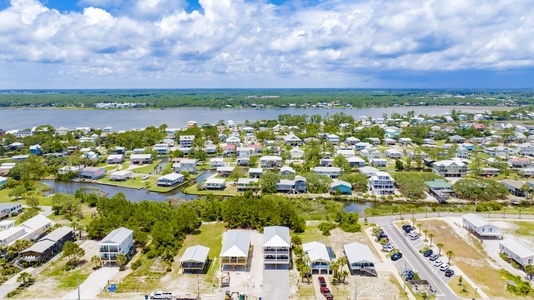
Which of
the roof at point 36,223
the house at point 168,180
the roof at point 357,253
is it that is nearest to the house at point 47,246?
the roof at point 36,223

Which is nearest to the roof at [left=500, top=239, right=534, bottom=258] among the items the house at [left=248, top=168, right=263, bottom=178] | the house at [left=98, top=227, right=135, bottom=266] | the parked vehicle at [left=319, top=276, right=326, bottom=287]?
the parked vehicle at [left=319, top=276, right=326, bottom=287]

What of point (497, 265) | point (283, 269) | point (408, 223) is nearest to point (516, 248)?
point (497, 265)

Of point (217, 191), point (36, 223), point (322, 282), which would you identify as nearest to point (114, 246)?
point (36, 223)

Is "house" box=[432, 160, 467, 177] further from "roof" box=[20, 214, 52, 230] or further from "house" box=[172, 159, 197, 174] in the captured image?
"roof" box=[20, 214, 52, 230]

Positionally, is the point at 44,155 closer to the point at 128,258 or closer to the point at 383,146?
the point at 128,258

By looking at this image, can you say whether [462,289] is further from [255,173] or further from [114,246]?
[255,173]
